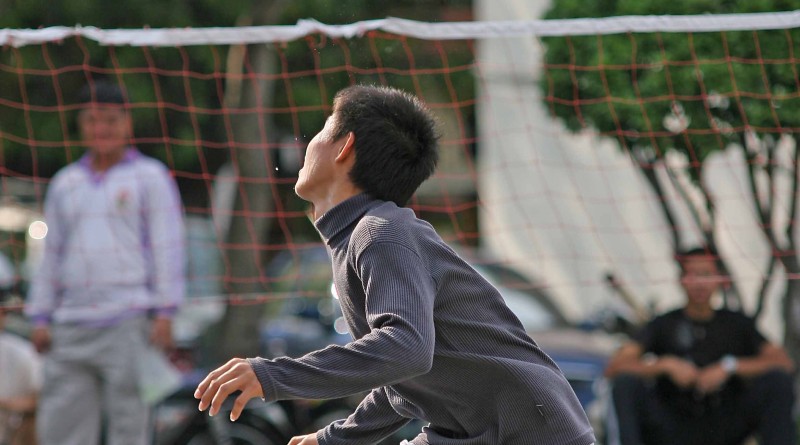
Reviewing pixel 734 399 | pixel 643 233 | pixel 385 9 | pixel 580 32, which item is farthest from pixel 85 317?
pixel 385 9

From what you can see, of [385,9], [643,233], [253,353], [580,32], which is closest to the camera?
[580,32]

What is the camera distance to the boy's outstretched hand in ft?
8.43

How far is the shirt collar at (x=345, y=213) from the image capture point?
2.98 meters

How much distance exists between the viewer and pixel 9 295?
24.9ft

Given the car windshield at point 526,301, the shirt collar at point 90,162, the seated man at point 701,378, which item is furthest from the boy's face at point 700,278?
the shirt collar at point 90,162

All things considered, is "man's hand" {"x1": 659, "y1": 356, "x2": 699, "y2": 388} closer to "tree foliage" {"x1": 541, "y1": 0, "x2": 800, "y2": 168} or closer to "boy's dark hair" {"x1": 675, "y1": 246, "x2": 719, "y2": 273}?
"boy's dark hair" {"x1": 675, "y1": 246, "x2": 719, "y2": 273}

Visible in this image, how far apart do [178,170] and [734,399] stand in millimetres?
8464

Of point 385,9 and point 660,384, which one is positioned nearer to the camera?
point 660,384

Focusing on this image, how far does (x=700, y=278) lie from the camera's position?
6.64 metres

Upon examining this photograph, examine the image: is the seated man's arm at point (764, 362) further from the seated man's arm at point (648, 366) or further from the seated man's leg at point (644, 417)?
the seated man's leg at point (644, 417)

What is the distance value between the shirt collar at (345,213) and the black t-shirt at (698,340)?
3.97m

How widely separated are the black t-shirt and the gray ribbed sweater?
145 inches

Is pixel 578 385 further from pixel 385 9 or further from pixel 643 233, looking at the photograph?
pixel 385 9

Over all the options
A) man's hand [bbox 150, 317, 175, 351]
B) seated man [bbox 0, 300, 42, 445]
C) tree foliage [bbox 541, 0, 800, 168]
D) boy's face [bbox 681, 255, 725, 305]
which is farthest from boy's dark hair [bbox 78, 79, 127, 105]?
boy's face [bbox 681, 255, 725, 305]
